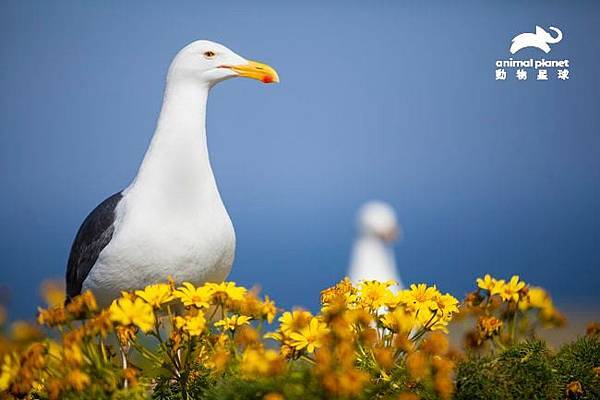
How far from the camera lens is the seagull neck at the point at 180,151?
166 centimetres

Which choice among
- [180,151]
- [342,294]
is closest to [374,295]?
[342,294]

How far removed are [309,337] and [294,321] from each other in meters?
0.04

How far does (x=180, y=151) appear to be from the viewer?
1701 mm

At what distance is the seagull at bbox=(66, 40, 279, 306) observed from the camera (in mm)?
1597

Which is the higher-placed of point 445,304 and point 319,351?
point 445,304

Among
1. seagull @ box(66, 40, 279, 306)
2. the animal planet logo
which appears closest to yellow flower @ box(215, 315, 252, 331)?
seagull @ box(66, 40, 279, 306)

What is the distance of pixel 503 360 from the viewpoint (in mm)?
1082

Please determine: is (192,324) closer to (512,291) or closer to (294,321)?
(294,321)

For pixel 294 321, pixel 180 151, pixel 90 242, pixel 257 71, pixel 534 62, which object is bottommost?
pixel 294 321

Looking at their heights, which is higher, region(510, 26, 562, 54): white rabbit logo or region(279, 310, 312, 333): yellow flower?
region(510, 26, 562, 54): white rabbit logo

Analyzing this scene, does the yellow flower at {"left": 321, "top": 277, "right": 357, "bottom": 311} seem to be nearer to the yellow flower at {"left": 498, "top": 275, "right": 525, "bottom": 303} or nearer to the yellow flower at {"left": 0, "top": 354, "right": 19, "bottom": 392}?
the yellow flower at {"left": 498, "top": 275, "right": 525, "bottom": 303}

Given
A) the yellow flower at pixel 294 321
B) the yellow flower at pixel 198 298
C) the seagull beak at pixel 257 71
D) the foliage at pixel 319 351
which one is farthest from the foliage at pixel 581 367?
the seagull beak at pixel 257 71

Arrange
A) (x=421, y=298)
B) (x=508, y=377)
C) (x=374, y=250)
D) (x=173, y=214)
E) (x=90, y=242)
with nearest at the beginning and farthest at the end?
(x=508, y=377)
(x=421, y=298)
(x=173, y=214)
(x=90, y=242)
(x=374, y=250)

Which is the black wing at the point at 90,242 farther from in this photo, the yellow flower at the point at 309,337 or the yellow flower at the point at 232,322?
the yellow flower at the point at 309,337
